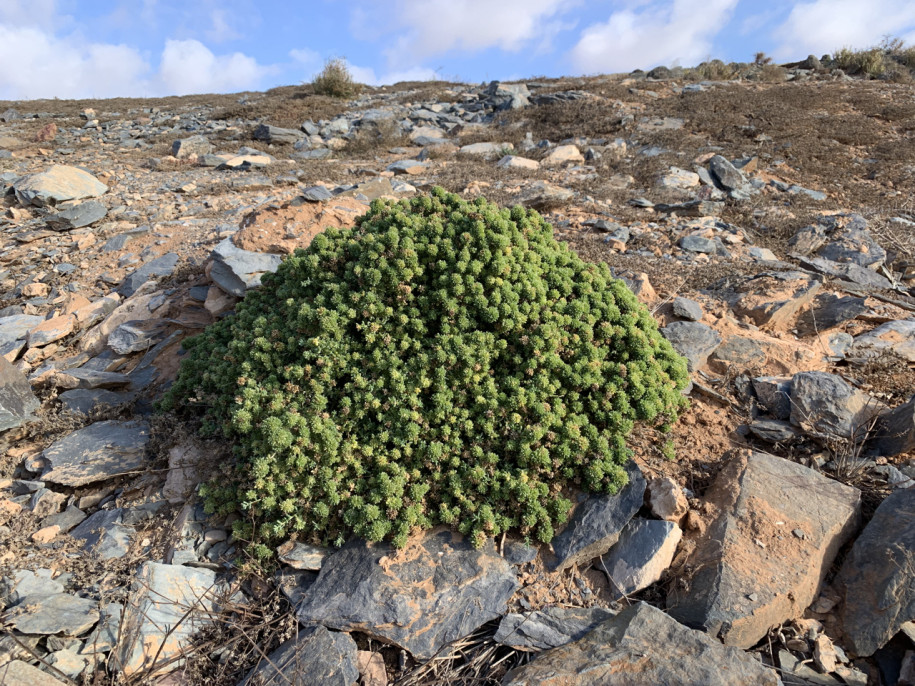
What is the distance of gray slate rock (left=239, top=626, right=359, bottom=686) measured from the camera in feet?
8.71

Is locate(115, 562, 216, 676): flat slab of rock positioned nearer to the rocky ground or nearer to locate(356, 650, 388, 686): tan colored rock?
the rocky ground

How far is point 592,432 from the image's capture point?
3.29 meters

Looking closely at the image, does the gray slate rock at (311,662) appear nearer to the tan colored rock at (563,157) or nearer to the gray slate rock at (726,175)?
the gray slate rock at (726,175)

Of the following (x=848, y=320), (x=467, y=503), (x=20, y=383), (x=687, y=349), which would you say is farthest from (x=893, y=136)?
(x=20, y=383)

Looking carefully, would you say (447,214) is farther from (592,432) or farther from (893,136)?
(893,136)

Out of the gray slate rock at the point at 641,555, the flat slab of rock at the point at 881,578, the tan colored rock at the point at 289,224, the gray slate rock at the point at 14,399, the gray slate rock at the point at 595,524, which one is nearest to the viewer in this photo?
the flat slab of rock at the point at 881,578

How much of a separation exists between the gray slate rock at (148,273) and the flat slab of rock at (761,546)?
20.4 ft

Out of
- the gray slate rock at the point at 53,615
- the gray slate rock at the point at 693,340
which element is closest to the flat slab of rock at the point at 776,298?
the gray slate rock at the point at 693,340

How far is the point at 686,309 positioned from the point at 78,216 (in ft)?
28.2

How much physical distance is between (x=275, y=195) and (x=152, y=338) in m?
4.94

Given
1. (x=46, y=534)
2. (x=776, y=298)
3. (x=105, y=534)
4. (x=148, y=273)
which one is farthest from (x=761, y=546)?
(x=148, y=273)

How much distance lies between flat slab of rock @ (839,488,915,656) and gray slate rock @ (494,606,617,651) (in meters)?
1.20

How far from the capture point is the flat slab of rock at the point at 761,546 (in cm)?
271

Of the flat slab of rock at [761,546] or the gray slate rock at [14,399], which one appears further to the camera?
the gray slate rock at [14,399]
